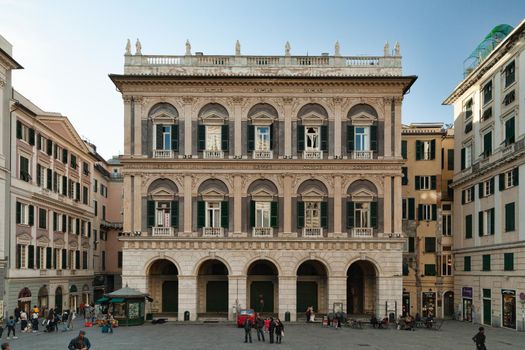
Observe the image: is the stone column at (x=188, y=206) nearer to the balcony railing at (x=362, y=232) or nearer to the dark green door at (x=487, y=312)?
the balcony railing at (x=362, y=232)

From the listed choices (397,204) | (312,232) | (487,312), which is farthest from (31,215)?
(487,312)

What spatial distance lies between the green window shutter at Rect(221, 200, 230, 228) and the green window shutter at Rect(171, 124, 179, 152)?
6341 mm

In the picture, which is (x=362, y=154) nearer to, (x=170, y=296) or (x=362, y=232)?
(x=362, y=232)

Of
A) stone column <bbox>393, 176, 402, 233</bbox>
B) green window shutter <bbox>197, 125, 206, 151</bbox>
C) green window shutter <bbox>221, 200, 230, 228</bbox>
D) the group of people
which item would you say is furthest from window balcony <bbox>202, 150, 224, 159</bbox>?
the group of people

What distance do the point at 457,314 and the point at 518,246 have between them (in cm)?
1593

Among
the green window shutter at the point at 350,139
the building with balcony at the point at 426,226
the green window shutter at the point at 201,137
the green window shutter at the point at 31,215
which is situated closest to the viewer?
the green window shutter at the point at 201,137

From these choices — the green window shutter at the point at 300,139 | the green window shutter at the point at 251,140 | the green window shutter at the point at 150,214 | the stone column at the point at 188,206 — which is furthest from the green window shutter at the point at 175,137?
the green window shutter at the point at 300,139

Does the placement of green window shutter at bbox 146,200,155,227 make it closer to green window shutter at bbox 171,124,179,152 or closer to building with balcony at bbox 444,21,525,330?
green window shutter at bbox 171,124,179,152

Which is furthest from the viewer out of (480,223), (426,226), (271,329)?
(426,226)

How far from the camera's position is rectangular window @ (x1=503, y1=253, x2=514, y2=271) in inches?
1928

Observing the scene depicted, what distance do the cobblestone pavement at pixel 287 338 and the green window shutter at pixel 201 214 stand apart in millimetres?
8782

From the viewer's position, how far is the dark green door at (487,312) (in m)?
53.4

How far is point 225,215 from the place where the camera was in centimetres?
5406

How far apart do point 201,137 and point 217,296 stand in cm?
1485
